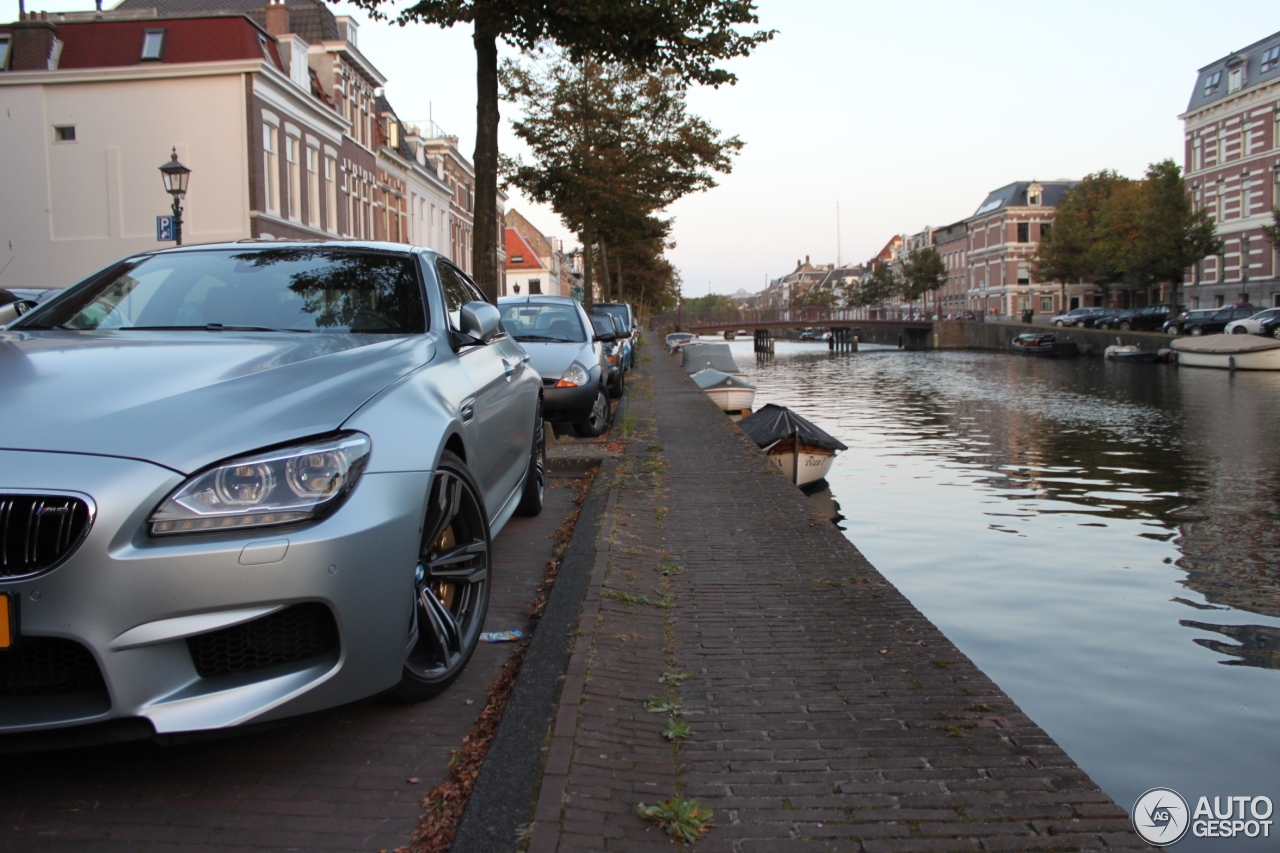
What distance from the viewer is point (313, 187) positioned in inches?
1257

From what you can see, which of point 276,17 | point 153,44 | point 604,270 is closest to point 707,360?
point 604,270

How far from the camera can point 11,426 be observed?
7.78ft

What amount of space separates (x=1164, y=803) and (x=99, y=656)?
11.9ft

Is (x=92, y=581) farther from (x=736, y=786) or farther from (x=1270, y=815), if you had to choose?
(x=1270, y=815)

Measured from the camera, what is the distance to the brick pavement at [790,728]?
242 cm

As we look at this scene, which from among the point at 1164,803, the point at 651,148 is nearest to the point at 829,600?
the point at 1164,803

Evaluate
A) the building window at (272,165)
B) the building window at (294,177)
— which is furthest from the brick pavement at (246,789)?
the building window at (294,177)

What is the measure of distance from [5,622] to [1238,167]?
6700cm

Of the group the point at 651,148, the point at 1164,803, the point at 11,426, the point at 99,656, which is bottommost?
the point at 1164,803

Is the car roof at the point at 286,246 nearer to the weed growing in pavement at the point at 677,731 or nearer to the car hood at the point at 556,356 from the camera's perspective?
the weed growing in pavement at the point at 677,731

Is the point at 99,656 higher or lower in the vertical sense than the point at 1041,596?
higher

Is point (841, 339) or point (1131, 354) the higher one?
point (841, 339)

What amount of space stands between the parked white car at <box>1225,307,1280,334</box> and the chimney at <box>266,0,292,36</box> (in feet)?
130

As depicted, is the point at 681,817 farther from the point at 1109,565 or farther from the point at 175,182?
the point at 175,182
